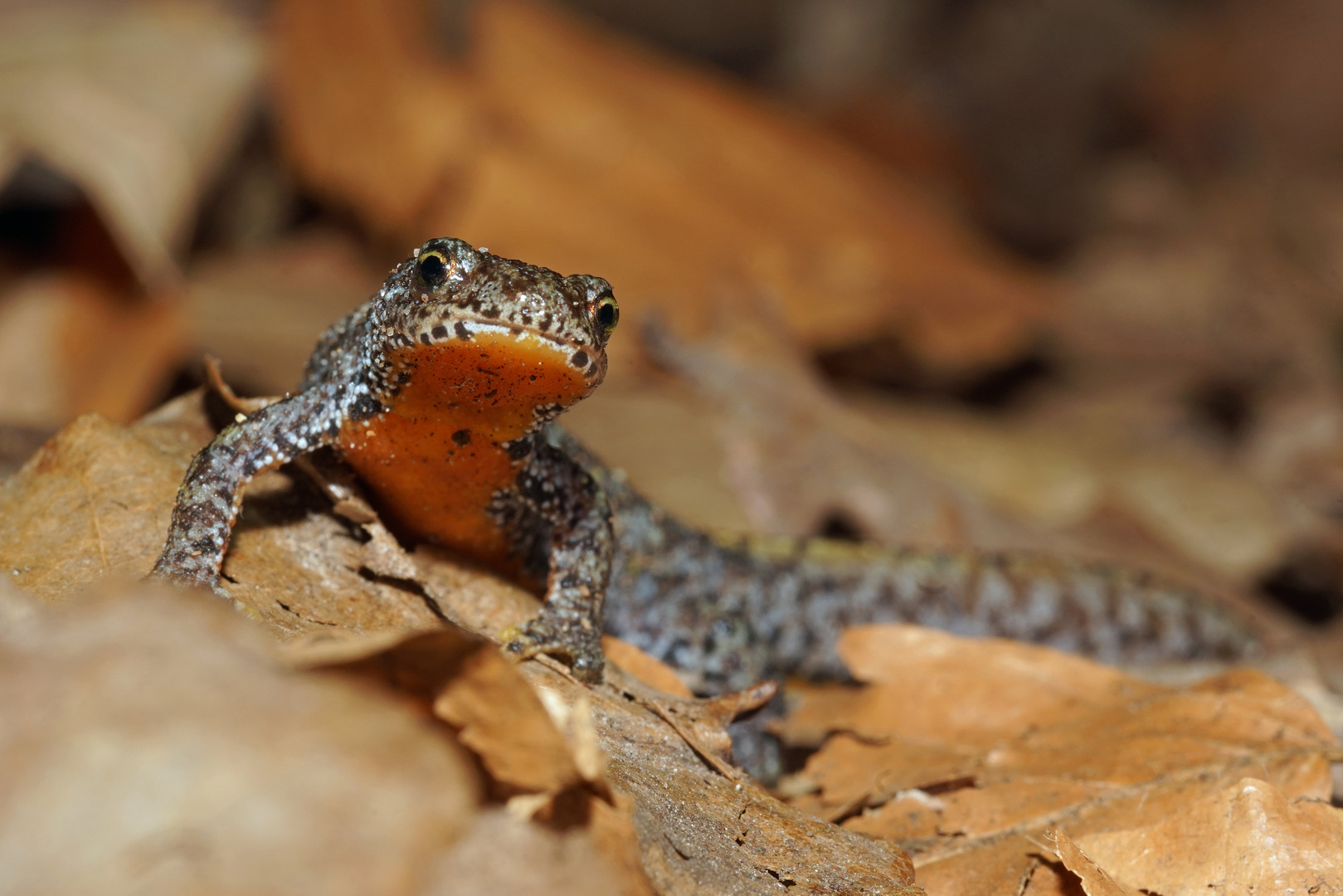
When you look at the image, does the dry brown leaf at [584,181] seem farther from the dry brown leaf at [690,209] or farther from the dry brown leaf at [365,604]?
the dry brown leaf at [365,604]

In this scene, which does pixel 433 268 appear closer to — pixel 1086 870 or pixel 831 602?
pixel 1086 870

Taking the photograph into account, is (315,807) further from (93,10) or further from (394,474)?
(93,10)

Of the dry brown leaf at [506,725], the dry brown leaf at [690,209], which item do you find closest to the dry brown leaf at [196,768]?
the dry brown leaf at [506,725]

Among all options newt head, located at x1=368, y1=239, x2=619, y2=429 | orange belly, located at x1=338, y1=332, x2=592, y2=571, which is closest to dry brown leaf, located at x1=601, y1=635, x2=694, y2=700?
orange belly, located at x1=338, y1=332, x2=592, y2=571

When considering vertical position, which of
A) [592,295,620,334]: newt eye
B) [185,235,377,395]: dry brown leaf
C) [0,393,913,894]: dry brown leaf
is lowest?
[185,235,377,395]: dry brown leaf

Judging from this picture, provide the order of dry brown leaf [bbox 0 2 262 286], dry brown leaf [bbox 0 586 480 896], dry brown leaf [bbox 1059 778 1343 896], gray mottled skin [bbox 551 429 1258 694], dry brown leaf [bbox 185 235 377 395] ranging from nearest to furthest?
dry brown leaf [bbox 0 586 480 896], dry brown leaf [bbox 1059 778 1343 896], gray mottled skin [bbox 551 429 1258 694], dry brown leaf [bbox 185 235 377 395], dry brown leaf [bbox 0 2 262 286]

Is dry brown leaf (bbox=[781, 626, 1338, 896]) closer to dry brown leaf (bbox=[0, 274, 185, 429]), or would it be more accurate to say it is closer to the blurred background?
the blurred background
